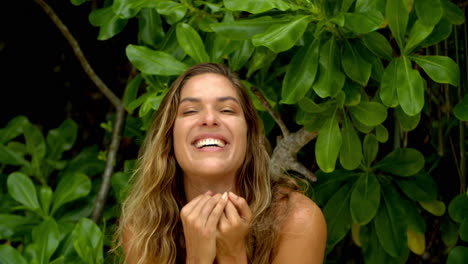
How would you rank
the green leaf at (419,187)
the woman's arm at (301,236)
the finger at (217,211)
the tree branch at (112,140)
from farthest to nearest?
the tree branch at (112,140) → the green leaf at (419,187) → the woman's arm at (301,236) → the finger at (217,211)

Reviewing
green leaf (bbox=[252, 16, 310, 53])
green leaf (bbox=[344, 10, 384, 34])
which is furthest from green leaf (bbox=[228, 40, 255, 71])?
green leaf (bbox=[344, 10, 384, 34])

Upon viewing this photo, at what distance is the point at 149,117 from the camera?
2.15 metres

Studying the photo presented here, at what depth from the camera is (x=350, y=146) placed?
6.28 ft

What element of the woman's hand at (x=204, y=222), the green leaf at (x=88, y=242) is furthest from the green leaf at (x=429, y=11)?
the green leaf at (x=88, y=242)

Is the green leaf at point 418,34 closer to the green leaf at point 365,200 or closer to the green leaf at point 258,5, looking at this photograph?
the green leaf at point 258,5

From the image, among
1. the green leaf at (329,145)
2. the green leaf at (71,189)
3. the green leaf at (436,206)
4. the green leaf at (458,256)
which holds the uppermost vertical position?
the green leaf at (329,145)

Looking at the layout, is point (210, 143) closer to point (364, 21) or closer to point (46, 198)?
point (364, 21)

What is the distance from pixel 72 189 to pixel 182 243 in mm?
859

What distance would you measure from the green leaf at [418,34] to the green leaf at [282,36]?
282mm

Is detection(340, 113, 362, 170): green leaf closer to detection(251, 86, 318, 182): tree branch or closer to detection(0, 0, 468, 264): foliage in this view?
detection(0, 0, 468, 264): foliage

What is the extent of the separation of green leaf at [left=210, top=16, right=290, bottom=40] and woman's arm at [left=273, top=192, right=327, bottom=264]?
1.50 feet

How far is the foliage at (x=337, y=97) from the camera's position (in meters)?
1.73

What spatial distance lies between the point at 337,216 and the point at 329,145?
0.36m

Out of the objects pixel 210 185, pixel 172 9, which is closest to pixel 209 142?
pixel 210 185
